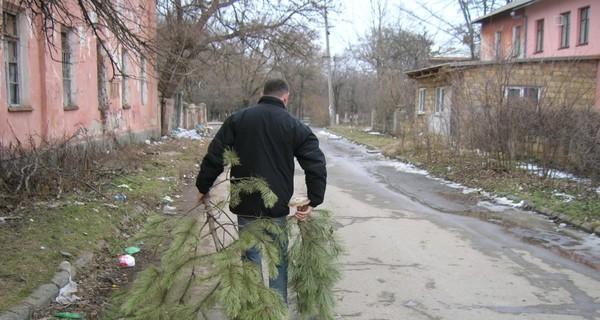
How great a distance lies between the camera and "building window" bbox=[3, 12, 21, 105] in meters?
10.2

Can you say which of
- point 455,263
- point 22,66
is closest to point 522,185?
point 455,263

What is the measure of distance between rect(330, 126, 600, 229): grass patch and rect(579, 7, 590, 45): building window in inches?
458

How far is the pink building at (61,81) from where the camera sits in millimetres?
9602

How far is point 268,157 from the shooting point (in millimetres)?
3844

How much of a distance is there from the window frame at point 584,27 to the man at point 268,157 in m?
23.1

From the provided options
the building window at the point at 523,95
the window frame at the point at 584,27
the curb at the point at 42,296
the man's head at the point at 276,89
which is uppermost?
the window frame at the point at 584,27

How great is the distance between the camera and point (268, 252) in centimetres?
348

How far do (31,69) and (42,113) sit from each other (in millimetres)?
1046

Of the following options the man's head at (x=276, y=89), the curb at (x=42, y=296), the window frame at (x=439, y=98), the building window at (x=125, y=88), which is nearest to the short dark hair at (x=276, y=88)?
the man's head at (x=276, y=89)

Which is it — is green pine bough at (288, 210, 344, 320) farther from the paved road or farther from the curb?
the curb

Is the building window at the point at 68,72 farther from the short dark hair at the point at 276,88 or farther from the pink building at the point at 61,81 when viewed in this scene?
the short dark hair at the point at 276,88

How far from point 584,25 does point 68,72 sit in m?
21.4

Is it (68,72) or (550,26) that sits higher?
(550,26)

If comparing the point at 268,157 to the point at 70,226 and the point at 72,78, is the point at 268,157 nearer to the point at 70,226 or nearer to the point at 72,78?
the point at 70,226
